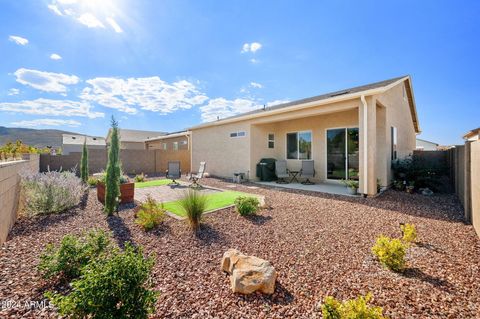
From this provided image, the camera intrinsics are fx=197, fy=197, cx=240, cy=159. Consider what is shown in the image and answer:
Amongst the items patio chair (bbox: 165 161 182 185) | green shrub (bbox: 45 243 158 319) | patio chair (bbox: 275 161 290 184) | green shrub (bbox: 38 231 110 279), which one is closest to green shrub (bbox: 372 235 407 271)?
green shrub (bbox: 45 243 158 319)

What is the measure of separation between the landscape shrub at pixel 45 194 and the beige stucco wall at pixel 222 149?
7313 mm

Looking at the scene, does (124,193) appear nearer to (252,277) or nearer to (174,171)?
(174,171)

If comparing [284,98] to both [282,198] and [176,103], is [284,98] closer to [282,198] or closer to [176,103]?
[282,198]

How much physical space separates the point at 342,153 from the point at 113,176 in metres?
8.70

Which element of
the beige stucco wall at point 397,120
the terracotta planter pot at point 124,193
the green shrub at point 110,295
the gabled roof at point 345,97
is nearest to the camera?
the green shrub at point 110,295

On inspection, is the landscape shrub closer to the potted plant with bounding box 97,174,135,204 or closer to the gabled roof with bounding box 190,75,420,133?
the potted plant with bounding box 97,174,135,204

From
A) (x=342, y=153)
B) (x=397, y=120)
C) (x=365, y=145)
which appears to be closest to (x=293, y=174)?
(x=342, y=153)

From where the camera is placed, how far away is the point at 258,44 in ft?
28.5

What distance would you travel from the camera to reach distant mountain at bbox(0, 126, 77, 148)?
41.3m

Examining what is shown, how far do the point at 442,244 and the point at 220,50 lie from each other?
9.96m

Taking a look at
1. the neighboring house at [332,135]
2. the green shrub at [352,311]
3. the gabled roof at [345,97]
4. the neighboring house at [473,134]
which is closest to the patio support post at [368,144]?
the neighboring house at [332,135]

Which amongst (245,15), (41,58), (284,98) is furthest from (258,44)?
(41,58)

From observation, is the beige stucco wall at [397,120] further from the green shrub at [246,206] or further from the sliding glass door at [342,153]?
the green shrub at [246,206]

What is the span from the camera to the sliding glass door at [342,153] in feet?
27.7
